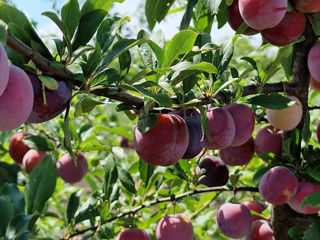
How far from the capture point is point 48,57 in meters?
0.61

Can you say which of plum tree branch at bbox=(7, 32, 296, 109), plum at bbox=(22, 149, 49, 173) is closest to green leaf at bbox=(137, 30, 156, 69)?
plum tree branch at bbox=(7, 32, 296, 109)

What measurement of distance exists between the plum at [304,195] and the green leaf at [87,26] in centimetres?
62

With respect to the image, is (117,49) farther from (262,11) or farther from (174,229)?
(174,229)

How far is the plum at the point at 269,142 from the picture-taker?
111 cm

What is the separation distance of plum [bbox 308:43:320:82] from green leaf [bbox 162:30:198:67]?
1.13ft

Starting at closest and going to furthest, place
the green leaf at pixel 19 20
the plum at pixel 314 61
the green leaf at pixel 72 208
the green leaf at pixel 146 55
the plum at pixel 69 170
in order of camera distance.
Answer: the green leaf at pixel 19 20, the green leaf at pixel 146 55, the plum at pixel 314 61, the green leaf at pixel 72 208, the plum at pixel 69 170

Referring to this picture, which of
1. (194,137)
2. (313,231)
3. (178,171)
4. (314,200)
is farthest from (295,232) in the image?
(194,137)

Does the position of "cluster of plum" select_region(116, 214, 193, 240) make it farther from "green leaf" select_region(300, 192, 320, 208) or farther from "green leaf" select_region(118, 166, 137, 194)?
"green leaf" select_region(300, 192, 320, 208)

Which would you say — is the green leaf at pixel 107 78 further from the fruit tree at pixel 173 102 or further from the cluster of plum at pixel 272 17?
the cluster of plum at pixel 272 17

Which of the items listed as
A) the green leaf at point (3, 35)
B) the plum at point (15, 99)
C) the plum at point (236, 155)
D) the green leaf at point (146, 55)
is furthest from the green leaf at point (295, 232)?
the green leaf at point (3, 35)

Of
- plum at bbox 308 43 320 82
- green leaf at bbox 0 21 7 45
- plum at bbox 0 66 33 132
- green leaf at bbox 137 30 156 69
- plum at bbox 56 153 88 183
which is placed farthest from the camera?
plum at bbox 56 153 88 183

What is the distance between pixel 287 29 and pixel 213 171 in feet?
1.70

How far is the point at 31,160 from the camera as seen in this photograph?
143 cm

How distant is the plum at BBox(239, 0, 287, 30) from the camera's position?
769 mm
